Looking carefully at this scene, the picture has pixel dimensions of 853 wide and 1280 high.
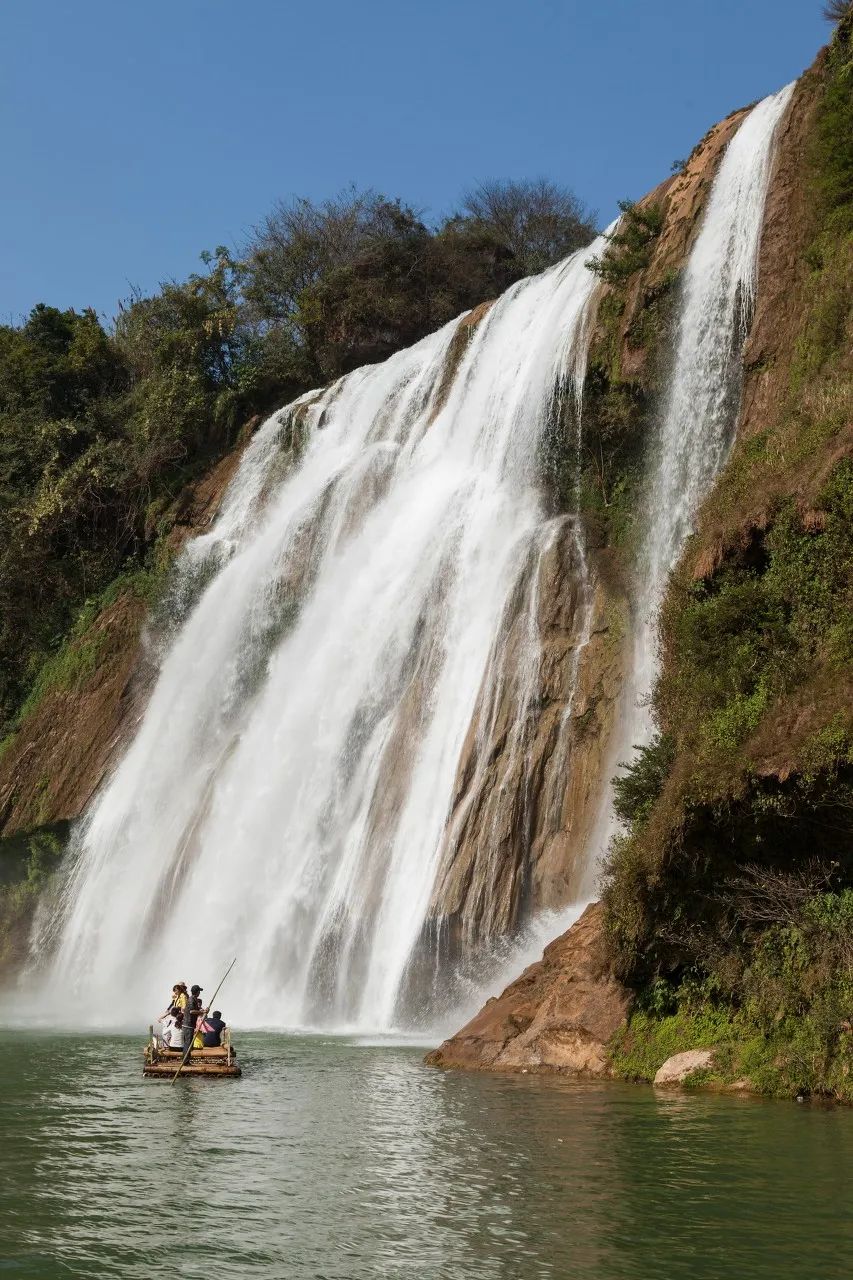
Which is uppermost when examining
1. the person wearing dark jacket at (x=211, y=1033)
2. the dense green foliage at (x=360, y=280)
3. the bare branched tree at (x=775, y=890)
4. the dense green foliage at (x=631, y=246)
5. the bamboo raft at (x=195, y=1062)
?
the dense green foliage at (x=360, y=280)

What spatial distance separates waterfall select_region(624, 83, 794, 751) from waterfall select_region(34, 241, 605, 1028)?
90.5 inches

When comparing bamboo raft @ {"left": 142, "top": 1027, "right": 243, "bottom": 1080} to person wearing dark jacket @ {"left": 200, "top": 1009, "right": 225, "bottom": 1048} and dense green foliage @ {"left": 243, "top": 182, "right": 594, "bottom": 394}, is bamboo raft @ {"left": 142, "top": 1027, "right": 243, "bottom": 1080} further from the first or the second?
dense green foliage @ {"left": 243, "top": 182, "right": 594, "bottom": 394}

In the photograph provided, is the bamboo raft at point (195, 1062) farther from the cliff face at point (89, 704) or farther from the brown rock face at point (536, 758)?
the cliff face at point (89, 704)

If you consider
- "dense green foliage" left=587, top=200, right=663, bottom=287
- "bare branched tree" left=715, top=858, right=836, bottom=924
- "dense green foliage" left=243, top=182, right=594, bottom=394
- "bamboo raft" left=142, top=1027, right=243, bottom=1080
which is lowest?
"bamboo raft" left=142, top=1027, right=243, bottom=1080

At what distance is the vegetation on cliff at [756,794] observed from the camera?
13.4 meters

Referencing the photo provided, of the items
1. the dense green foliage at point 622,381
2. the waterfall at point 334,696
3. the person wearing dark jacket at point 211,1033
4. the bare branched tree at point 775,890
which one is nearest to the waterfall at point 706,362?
the dense green foliage at point 622,381

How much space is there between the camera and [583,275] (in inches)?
1167

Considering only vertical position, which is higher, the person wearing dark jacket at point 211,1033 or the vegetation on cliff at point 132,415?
the vegetation on cliff at point 132,415

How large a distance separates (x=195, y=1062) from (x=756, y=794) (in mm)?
7241

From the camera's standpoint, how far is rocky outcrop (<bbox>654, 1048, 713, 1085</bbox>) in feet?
46.2

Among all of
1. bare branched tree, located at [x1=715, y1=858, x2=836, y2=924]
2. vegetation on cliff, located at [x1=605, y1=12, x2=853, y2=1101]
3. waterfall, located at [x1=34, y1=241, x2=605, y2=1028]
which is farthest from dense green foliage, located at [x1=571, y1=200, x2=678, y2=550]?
bare branched tree, located at [x1=715, y1=858, x2=836, y2=924]

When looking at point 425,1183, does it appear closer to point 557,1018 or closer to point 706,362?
point 557,1018

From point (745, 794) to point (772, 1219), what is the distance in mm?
6000

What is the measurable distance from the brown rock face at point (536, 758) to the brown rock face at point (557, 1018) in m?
3.38
